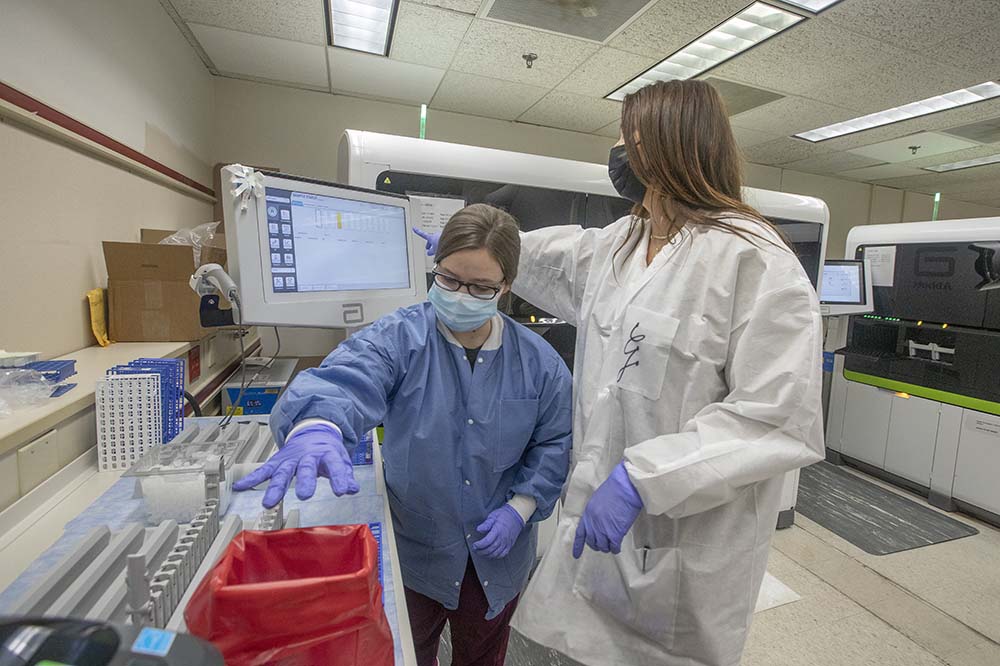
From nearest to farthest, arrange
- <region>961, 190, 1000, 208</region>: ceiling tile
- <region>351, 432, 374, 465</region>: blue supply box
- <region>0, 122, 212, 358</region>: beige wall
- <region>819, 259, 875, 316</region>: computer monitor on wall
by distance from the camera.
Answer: <region>351, 432, 374, 465</region>: blue supply box < <region>0, 122, 212, 358</region>: beige wall < <region>819, 259, 875, 316</region>: computer monitor on wall < <region>961, 190, 1000, 208</region>: ceiling tile

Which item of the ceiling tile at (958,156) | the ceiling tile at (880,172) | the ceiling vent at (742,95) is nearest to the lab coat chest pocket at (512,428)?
the ceiling vent at (742,95)

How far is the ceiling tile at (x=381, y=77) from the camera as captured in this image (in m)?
3.36

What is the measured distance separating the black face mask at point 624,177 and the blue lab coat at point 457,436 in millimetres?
406

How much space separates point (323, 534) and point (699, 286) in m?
0.75

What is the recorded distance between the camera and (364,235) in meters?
1.31

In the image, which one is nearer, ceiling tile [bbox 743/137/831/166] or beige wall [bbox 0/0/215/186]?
beige wall [bbox 0/0/215/186]

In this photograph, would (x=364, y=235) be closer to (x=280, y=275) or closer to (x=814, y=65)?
(x=280, y=275)

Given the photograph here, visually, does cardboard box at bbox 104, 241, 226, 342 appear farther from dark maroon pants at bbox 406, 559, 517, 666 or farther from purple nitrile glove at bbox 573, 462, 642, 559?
purple nitrile glove at bbox 573, 462, 642, 559

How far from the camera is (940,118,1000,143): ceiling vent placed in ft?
13.2

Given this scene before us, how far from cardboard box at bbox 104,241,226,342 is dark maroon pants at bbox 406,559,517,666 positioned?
4.52 ft

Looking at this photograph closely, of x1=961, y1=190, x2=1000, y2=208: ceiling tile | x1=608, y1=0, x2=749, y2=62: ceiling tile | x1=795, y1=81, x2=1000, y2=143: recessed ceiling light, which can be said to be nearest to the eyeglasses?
x1=608, y1=0, x2=749, y2=62: ceiling tile

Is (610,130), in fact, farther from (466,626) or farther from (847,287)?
(466,626)

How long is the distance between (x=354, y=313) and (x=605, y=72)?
2.90 metres

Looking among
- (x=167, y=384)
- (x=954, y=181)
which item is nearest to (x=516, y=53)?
(x=167, y=384)
